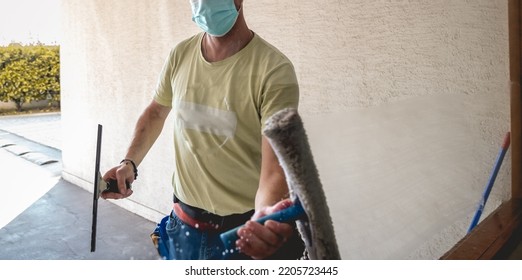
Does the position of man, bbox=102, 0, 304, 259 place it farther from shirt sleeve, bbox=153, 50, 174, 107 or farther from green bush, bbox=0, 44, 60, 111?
green bush, bbox=0, 44, 60, 111

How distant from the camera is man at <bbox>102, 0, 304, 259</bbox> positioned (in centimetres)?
62

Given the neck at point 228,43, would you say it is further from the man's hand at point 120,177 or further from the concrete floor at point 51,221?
the concrete floor at point 51,221

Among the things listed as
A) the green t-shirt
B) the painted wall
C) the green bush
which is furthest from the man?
the green bush

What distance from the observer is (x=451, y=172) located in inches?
38.5

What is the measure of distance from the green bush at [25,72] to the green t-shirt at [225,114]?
477 mm

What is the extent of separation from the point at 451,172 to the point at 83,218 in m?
1.19

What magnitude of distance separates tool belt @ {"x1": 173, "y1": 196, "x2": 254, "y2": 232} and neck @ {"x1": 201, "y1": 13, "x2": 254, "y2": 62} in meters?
0.26

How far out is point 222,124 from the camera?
2.16 feet

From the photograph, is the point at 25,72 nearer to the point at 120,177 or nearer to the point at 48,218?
the point at 120,177

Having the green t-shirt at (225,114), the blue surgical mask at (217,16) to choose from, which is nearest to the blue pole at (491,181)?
the green t-shirt at (225,114)

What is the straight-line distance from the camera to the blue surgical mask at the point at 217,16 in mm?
696

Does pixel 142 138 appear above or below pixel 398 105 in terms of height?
below
